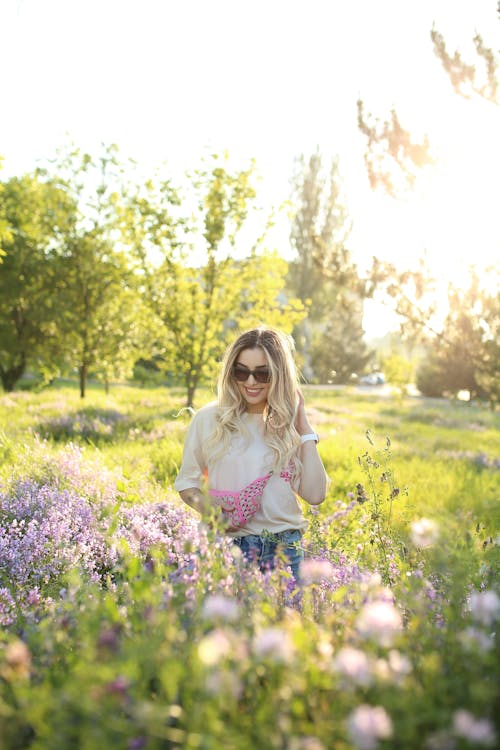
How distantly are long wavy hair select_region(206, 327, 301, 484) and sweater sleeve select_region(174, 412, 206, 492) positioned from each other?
0.25 feet

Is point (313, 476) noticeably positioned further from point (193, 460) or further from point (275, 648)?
point (275, 648)

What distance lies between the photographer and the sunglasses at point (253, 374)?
399 cm

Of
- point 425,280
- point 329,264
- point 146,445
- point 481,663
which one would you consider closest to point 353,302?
point 329,264

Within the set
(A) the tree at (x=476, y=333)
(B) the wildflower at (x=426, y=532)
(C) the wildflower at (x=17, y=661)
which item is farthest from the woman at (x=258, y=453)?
(A) the tree at (x=476, y=333)

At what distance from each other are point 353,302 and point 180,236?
473 cm

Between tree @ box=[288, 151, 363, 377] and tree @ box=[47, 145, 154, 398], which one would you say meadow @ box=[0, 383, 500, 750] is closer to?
tree @ box=[47, 145, 154, 398]

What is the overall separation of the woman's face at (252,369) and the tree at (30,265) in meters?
15.0

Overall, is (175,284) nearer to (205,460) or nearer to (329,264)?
(329,264)

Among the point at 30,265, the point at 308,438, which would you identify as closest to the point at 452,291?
the point at 308,438

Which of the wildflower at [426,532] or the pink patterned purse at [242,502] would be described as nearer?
the wildflower at [426,532]

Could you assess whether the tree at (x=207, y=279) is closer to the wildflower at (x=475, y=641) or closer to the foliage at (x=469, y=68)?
the foliage at (x=469, y=68)

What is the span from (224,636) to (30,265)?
18551 mm

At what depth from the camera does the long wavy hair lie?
393 centimetres

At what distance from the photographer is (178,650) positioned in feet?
6.18
